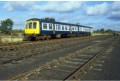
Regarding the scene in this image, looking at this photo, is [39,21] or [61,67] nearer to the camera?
[61,67]

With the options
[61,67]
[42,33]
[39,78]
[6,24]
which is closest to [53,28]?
[42,33]

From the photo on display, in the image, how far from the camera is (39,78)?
842 cm

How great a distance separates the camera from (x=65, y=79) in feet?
26.9

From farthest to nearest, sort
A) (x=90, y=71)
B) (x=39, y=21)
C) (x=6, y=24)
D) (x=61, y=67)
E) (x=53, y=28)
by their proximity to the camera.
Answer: (x=6, y=24)
(x=53, y=28)
(x=39, y=21)
(x=61, y=67)
(x=90, y=71)

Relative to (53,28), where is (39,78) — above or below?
below

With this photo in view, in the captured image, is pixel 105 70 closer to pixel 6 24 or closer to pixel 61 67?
pixel 61 67

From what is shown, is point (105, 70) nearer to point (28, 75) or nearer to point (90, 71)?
point (90, 71)

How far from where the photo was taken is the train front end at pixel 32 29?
32594 millimetres

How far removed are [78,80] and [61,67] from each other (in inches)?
111

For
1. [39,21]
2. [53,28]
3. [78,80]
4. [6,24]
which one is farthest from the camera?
[6,24]

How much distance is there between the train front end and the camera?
32.6 metres

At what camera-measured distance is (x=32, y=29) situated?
3312cm

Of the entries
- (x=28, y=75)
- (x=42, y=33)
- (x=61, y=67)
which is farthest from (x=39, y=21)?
(x=28, y=75)

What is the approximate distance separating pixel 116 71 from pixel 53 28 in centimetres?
2749
